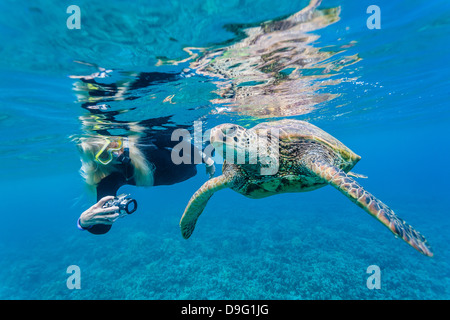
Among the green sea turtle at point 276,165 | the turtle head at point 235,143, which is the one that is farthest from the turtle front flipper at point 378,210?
the turtle head at point 235,143

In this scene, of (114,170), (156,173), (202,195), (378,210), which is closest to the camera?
(378,210)

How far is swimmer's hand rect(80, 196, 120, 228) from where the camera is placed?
10.0 ft

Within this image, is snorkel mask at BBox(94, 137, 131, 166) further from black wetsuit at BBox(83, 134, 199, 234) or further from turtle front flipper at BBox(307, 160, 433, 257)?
turtle front flipper at BBox(307, 160, 433, 257)

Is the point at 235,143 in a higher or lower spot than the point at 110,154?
higher

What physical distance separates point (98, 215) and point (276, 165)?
2.98 meters

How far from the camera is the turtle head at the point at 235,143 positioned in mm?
3031

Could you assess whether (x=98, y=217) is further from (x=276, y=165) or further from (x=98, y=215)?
(x=276, y=165)

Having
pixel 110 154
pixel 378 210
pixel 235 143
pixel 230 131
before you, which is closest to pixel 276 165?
pixel 235 143

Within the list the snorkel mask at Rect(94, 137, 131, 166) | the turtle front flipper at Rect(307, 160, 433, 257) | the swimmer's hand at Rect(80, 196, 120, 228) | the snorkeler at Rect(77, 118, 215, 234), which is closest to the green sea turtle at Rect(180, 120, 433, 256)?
the turtle front flipper at Rect(307, 160, 433, 257)

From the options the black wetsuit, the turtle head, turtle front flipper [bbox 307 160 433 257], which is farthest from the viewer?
the black wetsuit

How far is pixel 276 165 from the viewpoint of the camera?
3951 mm

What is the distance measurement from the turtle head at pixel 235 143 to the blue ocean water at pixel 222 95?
2.67 meters
